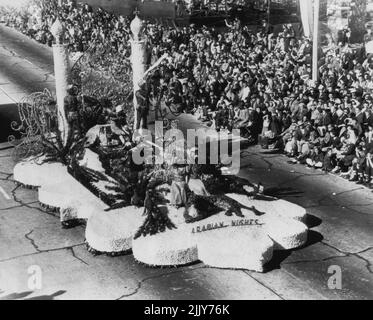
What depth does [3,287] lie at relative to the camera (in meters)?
11.1

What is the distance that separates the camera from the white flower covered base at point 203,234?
11.7 meters

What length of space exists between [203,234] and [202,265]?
2.04 ft

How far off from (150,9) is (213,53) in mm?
11732

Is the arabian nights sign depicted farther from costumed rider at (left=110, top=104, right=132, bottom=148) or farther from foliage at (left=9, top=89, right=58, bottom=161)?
foliage at (left=9, top=89, right=58, bottom=161)

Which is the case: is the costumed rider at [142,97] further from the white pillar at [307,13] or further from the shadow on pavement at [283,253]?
the white pillar at [307,13]

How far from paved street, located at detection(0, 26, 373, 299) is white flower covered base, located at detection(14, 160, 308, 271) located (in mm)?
217

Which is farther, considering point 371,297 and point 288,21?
point 288,21

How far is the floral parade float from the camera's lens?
11883mm

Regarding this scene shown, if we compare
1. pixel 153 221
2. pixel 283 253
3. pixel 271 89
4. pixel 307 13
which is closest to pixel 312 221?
pixel 283 253

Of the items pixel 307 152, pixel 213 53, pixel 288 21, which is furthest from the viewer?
pixel 288 21

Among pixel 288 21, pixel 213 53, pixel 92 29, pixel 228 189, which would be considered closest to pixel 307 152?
pixel 228 189

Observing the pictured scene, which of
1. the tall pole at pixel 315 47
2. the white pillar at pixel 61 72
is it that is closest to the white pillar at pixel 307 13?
the tall pole at pixel 315 47
